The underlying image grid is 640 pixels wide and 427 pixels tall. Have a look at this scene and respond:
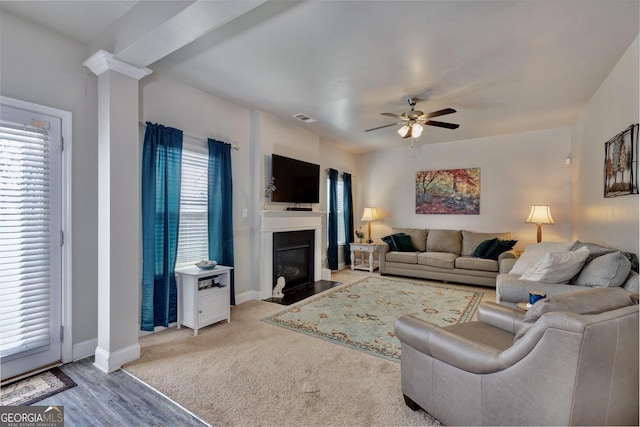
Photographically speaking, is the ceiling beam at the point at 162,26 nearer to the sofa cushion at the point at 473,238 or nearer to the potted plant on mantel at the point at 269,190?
the potted plant on mantel at the point at 269,190

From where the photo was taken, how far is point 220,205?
384 centimetres

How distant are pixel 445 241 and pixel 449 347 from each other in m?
4.60

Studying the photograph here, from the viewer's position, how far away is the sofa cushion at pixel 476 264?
16.3 ft

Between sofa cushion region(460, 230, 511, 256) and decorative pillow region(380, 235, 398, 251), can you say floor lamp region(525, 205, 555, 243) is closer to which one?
sofa cushion region(460, 230, 511, 256)

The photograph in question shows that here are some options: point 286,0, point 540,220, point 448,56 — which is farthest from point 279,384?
point 540,220

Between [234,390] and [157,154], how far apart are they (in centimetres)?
238

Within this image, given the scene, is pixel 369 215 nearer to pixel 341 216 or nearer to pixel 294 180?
pixel 341 216

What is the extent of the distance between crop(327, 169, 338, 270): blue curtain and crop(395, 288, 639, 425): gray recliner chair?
14.9 feet

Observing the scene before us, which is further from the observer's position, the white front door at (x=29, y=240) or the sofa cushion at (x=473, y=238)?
the sofa cushion at (x=473, y=238)

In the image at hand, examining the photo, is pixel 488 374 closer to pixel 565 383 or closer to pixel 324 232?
pixel 565 383

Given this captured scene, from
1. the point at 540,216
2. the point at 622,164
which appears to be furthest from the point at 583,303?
the point at 540,216

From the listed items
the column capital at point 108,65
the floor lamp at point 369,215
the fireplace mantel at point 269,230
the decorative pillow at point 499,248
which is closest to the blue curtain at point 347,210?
the floor lamp at point 369,215

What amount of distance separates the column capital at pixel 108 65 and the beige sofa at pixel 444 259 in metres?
4.81

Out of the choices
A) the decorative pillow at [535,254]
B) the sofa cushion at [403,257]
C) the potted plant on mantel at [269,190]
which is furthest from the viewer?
the sofa cushion at [403,257]
